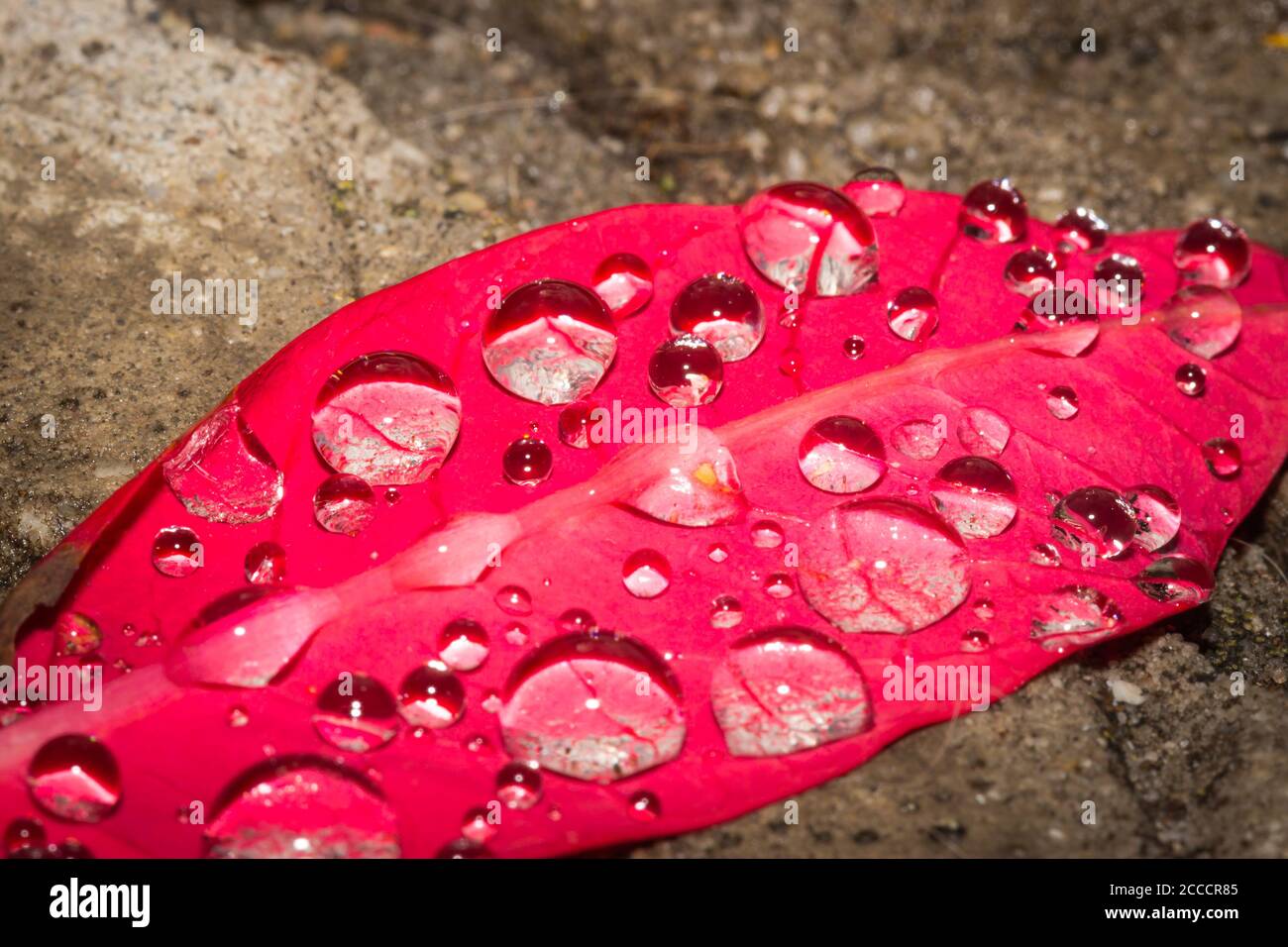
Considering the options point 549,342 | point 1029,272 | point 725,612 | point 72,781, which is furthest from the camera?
point 1029,272

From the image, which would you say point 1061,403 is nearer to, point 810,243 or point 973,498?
point 973,498

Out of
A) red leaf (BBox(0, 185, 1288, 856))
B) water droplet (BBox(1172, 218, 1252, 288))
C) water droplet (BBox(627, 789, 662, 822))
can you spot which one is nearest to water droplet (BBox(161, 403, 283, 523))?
red leaf (BBox(0, 185, 1288, 856))

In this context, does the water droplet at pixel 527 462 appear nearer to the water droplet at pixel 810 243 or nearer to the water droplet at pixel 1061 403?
the water droplet at pixel 810 243

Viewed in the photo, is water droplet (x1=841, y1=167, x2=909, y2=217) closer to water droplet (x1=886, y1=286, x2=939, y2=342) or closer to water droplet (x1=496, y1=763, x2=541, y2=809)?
water droplet (x1=886, y1=286, x2=939, y2=342)

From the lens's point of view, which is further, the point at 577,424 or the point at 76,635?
the point at 577,424

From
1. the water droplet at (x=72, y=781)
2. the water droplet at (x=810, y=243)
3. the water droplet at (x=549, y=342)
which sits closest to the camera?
the water droplet at (x=72, y=781)

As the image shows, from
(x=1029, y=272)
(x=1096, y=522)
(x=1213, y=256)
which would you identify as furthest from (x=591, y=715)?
(x=1213, y=256)

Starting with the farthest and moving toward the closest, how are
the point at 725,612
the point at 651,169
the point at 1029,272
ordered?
1. the point at 651,169
2. the point at 1029,272
3. the point at 725,612

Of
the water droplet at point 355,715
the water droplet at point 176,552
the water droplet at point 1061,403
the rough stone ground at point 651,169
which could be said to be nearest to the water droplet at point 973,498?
the water droplet at point 1061,403
